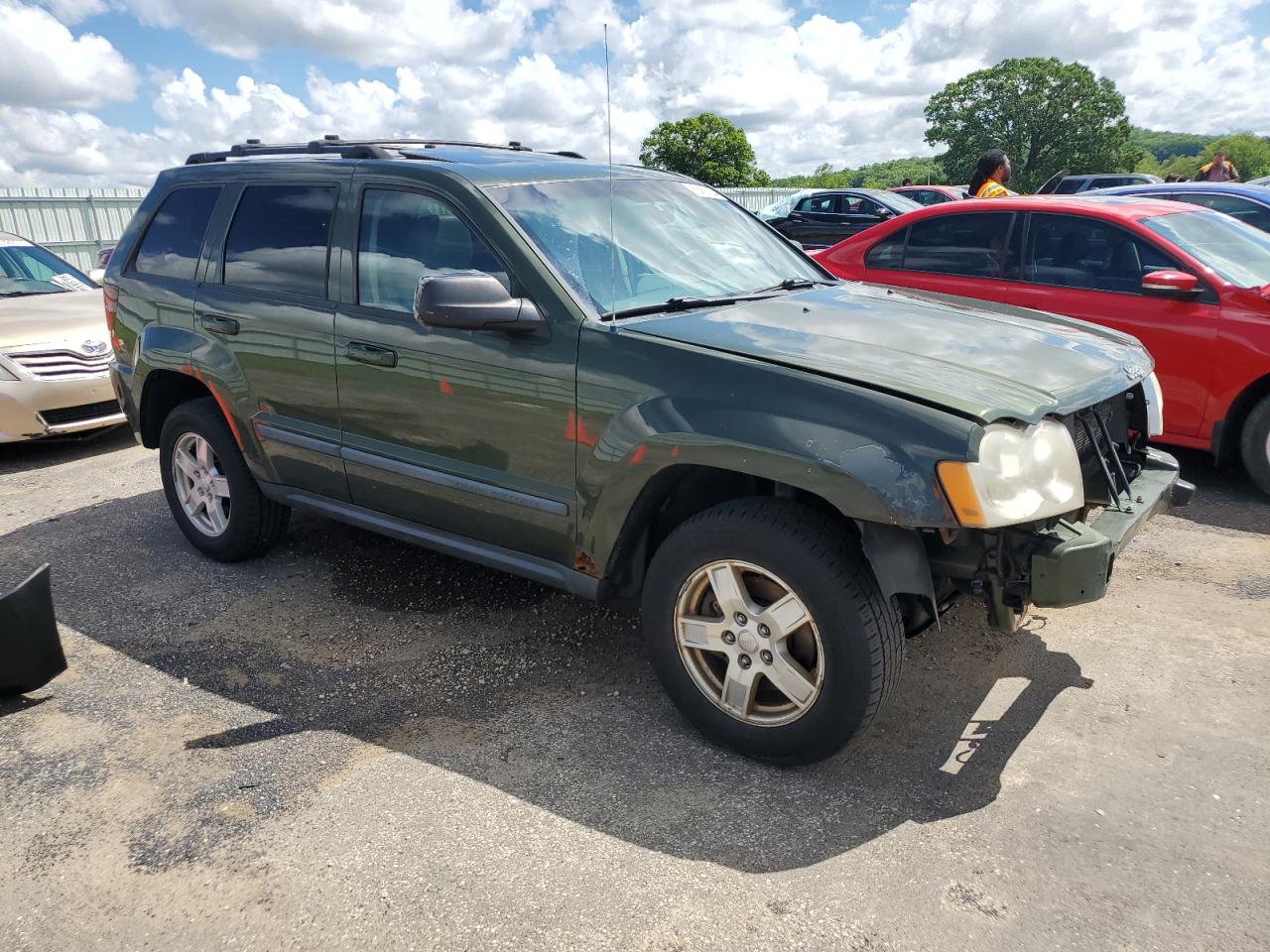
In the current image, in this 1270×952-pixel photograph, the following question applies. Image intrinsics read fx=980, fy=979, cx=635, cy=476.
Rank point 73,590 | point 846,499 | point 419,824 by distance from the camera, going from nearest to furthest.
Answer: point 846,499
point 419,824
point 73,590

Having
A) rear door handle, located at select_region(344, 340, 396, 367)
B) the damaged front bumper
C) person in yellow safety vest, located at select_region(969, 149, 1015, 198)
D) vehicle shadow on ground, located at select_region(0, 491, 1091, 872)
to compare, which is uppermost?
person in yellow safety vest, located at select_region(969, 149, 1015, 198)

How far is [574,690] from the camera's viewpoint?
3551 millimetres

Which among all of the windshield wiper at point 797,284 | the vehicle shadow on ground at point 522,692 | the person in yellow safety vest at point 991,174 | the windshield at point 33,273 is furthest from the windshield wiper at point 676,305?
the windshield at point 33,273

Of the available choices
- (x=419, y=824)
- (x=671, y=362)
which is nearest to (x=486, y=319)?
(x=671, y=362)

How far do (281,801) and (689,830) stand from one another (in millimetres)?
1217

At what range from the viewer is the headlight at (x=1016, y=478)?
250 centimetres

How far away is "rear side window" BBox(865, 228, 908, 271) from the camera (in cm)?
670

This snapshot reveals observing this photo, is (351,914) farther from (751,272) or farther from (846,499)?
(751,272)

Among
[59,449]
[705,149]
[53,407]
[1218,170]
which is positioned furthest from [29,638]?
[705,149]

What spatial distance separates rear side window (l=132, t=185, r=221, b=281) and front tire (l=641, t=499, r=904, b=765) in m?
2.87

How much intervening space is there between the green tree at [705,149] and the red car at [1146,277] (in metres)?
38.7

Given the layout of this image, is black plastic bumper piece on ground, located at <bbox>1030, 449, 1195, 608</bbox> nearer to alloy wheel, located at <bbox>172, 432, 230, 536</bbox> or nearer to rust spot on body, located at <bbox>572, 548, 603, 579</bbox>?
rust spot on body, located at <bbox>572, 548, 603, 579</bbox>

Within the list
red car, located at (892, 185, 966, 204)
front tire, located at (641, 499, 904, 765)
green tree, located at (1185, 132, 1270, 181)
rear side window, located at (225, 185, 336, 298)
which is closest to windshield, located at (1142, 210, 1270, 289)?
front tire, located at (641, 499, 904, 765)

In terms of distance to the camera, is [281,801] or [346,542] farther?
[346,542]
